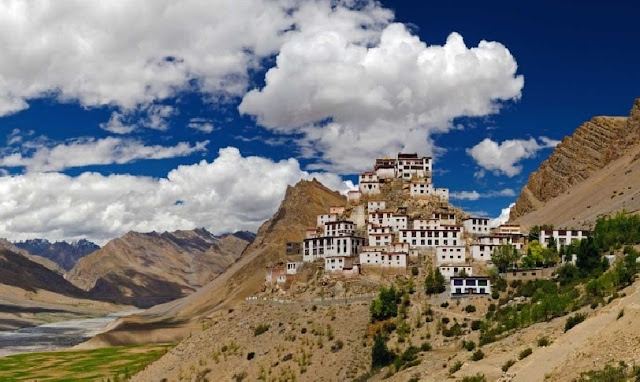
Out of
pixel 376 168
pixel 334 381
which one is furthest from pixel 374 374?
pixel 376 168

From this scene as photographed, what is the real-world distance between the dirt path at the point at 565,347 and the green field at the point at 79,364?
78538mm

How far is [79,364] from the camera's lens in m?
143

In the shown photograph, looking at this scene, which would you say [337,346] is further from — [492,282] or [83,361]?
[83,361]

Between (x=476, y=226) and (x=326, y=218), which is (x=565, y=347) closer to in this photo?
(x=476, y=226)

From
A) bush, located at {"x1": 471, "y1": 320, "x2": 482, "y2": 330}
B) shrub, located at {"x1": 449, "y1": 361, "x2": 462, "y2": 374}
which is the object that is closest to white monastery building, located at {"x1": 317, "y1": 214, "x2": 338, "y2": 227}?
bush, located at {"x1": 471, "y1": 320, "x2": 482, "y2": 330}

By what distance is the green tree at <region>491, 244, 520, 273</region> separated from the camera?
8688 centimetres

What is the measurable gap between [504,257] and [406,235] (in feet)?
52.4

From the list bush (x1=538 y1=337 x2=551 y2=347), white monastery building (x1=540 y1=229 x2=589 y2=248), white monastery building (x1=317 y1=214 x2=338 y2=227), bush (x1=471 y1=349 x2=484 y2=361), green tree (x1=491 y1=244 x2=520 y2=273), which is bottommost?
bush (x1=471 y1=349 x2=484 y2=361)

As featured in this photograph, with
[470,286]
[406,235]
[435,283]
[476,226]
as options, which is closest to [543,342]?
[470,286]

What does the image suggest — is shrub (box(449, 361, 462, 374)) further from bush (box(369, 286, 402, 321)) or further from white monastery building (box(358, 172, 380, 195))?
white monastery building (box(358, 172, 380, 195))

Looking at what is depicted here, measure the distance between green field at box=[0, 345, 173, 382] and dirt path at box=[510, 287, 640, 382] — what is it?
3092 inches

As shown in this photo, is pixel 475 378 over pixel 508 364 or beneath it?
beneath

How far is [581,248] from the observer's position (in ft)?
252

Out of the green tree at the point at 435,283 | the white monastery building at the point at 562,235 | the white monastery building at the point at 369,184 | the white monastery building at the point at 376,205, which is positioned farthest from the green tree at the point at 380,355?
the white monastery building at the point at 369,184
